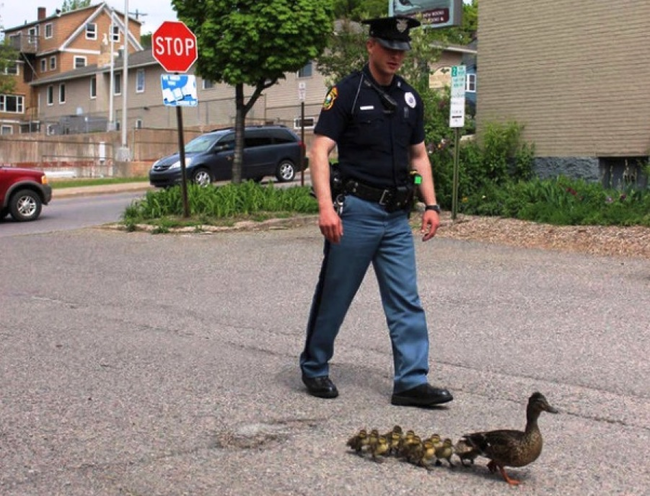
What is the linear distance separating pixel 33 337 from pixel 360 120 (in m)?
3.58

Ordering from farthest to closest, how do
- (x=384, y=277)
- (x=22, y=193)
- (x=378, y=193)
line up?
1. (x=22, y=193)
2. (x=384, y=277)
3. (x=378, y=193)

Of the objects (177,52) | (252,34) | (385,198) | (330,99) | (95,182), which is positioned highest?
Answer: (252,34)

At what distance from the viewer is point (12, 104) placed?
75.8 m

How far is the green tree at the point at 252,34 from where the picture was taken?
58.3ft

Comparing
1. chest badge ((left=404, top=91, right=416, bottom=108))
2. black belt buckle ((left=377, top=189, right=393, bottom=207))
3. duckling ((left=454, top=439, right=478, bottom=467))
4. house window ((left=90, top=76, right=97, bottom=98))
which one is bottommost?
duckling ((left=454, top=439, right=478, bottom=467))

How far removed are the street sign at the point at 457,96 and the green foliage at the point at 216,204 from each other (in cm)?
330

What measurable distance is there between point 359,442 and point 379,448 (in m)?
0.12

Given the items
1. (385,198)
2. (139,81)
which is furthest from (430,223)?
(139,81)

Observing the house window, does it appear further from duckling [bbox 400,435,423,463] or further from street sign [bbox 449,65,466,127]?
duckling [bbox 400,435,423,463]

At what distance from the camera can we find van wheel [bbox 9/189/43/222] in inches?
716

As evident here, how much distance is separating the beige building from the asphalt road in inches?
172

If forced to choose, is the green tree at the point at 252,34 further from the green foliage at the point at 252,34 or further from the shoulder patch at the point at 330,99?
the shoulder patch at the point at 330,99

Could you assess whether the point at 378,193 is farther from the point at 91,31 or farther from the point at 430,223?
the point at 91,31

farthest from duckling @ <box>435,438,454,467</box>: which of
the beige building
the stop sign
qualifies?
the stop sign
